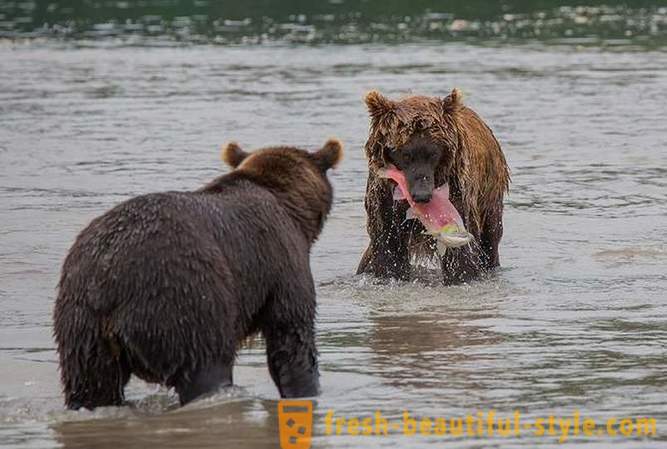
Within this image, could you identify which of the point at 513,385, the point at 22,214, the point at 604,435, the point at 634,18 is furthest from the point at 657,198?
the point at 634,18

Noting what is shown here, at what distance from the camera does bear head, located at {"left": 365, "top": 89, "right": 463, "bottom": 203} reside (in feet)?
31.6

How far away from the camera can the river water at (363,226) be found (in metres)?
6.77

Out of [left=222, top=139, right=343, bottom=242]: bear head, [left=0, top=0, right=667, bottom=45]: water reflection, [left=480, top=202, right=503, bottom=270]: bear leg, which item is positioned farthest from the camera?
[left=0, top=0, right=667, bottom=45]: water reflection

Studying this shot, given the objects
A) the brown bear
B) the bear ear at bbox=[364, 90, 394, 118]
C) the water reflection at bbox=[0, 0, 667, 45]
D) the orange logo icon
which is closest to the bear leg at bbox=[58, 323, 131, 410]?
the brown bear

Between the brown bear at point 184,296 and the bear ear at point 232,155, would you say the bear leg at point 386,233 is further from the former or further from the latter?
the brown bear at point 184,296

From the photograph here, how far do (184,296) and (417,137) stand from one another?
3770 millimetres

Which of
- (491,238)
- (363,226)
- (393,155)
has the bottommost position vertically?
(363,226)

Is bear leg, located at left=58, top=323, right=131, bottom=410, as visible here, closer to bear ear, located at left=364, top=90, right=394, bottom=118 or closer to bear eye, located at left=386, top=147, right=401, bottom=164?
bear eye, located at left=386, top=147, right=401, bottom=164

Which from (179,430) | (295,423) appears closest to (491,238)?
(295,423)

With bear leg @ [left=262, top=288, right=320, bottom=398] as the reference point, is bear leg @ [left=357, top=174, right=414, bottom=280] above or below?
below

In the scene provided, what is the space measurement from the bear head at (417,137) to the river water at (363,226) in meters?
0.74

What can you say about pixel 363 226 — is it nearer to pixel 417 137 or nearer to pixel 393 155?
pixel 393 155

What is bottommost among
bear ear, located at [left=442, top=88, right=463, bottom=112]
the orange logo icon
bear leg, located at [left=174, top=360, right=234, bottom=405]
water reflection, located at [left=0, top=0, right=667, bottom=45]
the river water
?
water reflection, located at [left=0, top=0, right=667, bottom=45]

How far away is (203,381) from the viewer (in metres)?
6.26
